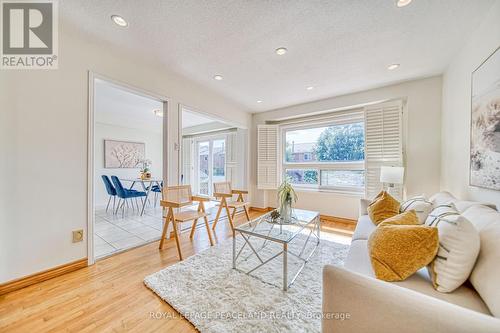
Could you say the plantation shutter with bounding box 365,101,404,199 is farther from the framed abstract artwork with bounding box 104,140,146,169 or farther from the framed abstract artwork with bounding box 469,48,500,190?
the framed abstract artwork with bounding box 104,140,146,169

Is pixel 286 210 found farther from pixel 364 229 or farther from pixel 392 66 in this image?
pixel 392 66

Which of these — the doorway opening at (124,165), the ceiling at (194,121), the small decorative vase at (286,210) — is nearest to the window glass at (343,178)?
Answer: the small decorative vase at (286,210)

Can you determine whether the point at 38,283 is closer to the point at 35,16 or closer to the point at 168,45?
the point at 35,16

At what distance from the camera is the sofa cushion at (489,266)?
2.62 ft

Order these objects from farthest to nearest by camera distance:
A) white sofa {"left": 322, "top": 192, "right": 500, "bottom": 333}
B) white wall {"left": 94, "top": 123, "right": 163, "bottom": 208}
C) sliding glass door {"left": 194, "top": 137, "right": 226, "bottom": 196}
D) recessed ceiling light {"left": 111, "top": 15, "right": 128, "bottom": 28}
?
sliding glass door {"left": 194, "top": 137, "right": 226, "bottom": 196}
white wall {"left": 94, "top": 123, "right": 163, "bottom": 208}
recessed ceiling light {"left": 111, "top": 15, "right": 128, "bottom": 28}
white sofa {"left": 322, "top": 192, "right": 500, "bottom": 333}

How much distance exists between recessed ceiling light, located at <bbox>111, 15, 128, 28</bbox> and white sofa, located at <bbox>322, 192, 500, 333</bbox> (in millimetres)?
2556

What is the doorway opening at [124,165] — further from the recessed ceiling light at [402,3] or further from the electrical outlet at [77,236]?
the recessed ceiling light at [402,3]

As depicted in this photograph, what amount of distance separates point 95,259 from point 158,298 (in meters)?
1.17

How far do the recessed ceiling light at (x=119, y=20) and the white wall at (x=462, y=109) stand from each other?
3.17m

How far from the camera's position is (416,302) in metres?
0.74

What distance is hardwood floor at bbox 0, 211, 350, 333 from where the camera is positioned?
1.33 meters

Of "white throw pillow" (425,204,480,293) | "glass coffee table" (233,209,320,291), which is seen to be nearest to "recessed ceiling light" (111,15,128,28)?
"glass coffee table" (233,209,320,291)

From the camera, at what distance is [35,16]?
1.71m

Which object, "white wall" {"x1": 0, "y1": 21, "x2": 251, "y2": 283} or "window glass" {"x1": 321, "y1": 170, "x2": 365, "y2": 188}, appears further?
"window glass" {"x1": 321, "y1": 170, "x2": 365, "y2": 188}
